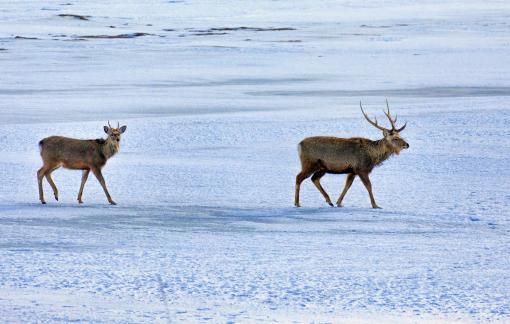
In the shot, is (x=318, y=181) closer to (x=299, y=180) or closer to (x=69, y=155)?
(x=299, y=180)

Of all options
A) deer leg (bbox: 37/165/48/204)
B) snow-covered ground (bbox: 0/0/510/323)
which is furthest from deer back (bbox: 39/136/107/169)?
snow-covered ground (bbox: 0/0/510/323)

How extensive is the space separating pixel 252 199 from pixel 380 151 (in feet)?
4.53

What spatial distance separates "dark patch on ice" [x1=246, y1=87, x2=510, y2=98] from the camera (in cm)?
2142

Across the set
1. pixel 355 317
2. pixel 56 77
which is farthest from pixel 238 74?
pixel 355 317

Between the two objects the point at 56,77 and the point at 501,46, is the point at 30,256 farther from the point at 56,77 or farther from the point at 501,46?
the point at 501,46

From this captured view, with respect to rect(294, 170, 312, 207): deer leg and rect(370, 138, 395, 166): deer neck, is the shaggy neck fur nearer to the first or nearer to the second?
rect(370, 138, 395, 166): deer neck

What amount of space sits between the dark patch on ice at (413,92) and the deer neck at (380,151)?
10.3 metres

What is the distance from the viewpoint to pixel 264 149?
14406 millimetres

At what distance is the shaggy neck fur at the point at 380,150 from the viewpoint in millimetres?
11031

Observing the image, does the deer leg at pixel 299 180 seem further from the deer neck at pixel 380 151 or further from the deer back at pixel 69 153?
the deer back at pixel 69 153

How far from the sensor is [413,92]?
72.7 feet

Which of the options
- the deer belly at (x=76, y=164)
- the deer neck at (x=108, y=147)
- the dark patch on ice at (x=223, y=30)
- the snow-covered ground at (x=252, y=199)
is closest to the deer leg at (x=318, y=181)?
the snow-covered ground at (x=252, y=199)

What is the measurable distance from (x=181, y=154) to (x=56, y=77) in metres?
12.5

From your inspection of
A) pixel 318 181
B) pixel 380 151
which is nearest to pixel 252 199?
pixel 318 181
